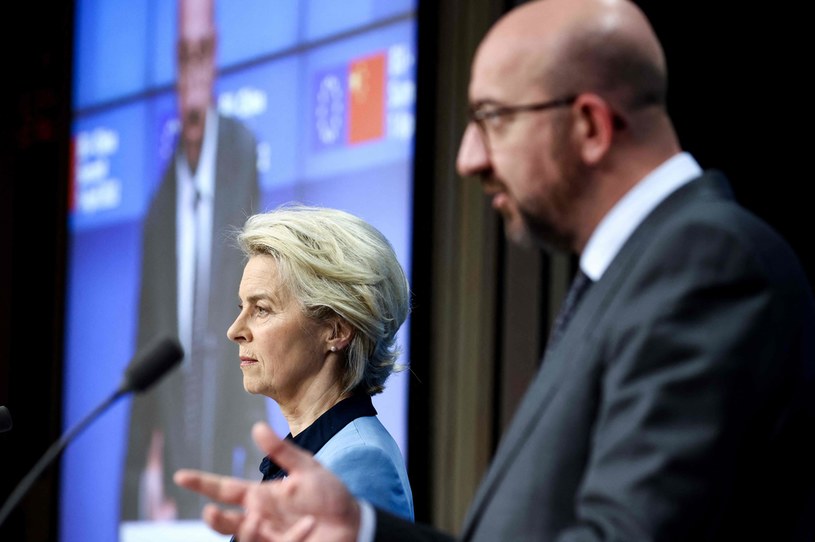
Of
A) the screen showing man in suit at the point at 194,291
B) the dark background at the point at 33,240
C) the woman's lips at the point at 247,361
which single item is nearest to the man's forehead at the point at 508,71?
the woman's lips at the point at 247,361

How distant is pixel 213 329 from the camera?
4.18 meters

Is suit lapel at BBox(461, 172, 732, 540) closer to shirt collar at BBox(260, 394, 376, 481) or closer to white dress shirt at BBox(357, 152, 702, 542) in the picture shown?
white dress shirt at BBox(357, 152, 702, 542)

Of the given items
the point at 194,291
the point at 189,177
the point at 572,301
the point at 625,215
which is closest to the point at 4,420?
the point at 572,301

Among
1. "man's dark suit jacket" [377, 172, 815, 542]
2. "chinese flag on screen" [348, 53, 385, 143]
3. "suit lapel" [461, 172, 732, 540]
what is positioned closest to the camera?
"man's dark suit jacket" [377, 172, 815, 542]

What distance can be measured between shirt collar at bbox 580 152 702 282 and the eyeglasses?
0.42 ft

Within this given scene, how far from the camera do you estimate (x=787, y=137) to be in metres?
2.82

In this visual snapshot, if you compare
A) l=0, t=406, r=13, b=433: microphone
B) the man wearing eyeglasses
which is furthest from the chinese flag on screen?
the man wearing eyeglasses

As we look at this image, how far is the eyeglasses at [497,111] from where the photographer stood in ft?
4.36

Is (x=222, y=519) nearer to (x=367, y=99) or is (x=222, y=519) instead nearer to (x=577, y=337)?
(x=577, y=337)

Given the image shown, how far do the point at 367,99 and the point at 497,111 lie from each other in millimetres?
2351

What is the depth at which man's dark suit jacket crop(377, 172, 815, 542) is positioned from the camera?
1.12 meters

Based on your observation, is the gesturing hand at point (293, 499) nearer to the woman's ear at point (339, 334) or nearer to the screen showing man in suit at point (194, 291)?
the woman's ear at point (339, 334)

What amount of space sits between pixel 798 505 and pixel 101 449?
3941mm

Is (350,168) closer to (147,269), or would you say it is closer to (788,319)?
(147,269)
